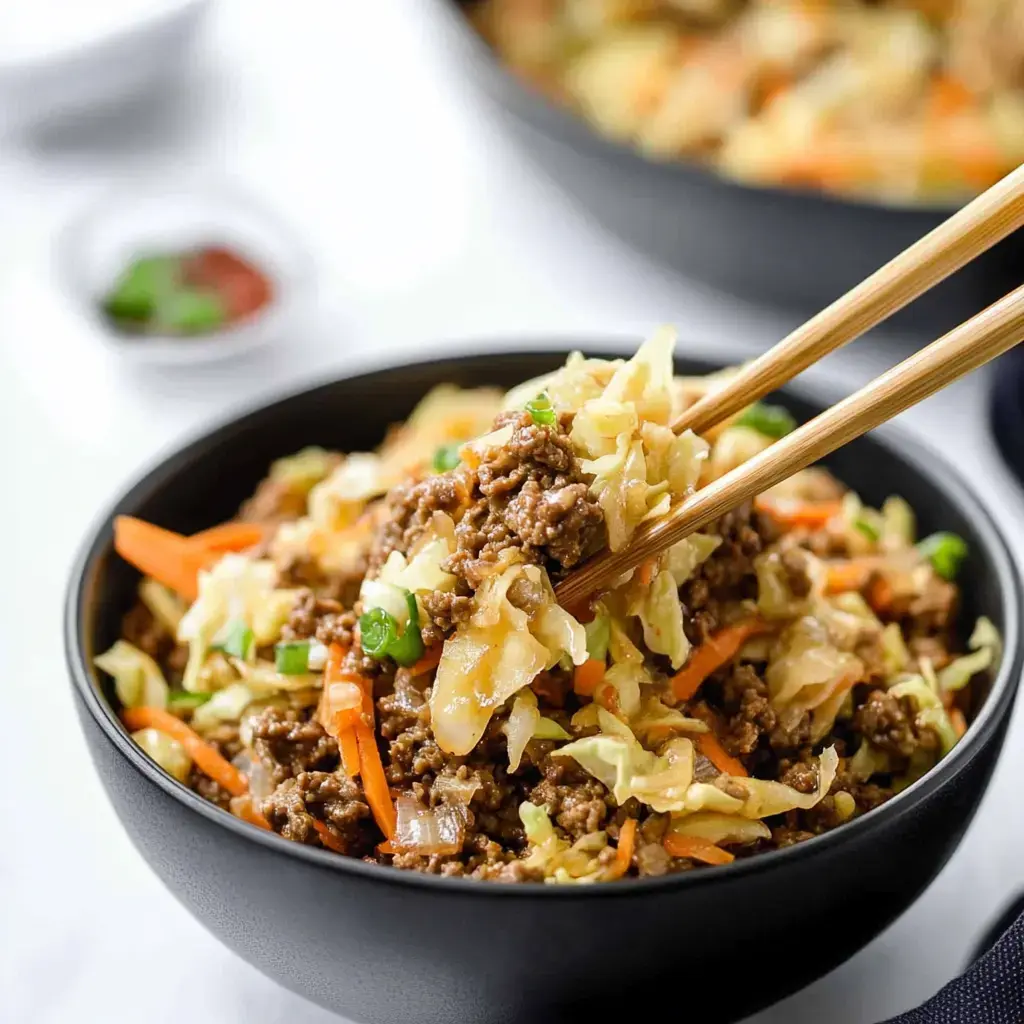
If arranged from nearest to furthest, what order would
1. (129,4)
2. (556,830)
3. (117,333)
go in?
(556,830)
(117,333)
(129,4)

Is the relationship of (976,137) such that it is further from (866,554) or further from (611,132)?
(866,554)

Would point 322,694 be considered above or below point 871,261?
below

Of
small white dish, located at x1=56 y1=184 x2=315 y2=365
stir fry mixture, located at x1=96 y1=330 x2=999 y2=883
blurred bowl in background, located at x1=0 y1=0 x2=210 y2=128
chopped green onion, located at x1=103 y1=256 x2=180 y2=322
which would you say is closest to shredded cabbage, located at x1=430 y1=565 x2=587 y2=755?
stir fry mixture, located at x1=96 y1=330 x2=999 y2=883

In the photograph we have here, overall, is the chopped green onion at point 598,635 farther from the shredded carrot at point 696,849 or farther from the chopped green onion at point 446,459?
the chopped green onion at point 446,459

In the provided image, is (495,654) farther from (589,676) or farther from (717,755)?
(717,755)

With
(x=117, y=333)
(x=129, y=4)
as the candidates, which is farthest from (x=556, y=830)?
(x=129, y=4)
